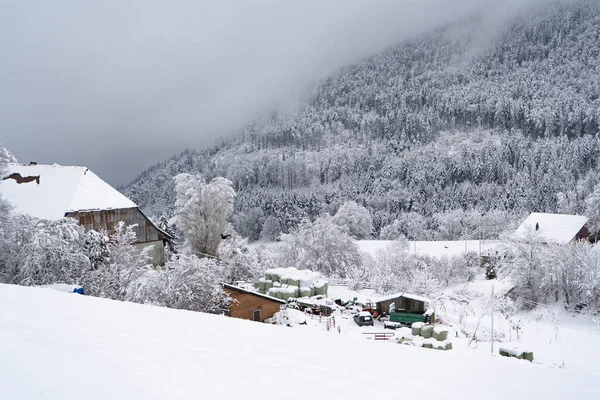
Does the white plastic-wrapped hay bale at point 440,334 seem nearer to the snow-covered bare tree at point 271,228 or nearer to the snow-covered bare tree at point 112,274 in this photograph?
the snow-covered bare tree at point 112,274

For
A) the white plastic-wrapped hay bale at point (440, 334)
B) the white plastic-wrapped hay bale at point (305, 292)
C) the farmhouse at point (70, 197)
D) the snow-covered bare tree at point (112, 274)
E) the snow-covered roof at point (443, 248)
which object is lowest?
the white plastic-wrapped hay bale at point (440, 334)

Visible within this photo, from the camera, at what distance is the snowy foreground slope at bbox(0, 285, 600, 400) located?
5.09 metres

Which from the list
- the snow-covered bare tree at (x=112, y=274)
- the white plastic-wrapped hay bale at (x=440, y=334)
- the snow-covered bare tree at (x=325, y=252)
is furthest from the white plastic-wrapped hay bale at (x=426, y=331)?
the snow-covered bare tree at (x=325, y=252)

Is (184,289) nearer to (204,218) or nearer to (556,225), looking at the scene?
(204,218)

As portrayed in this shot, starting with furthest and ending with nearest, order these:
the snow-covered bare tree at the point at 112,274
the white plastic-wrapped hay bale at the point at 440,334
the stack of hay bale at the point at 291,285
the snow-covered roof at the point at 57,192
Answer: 1. the stack of hay bale at the point at 291,285
2. the snow-covered roof at the point at 57,192
3. the white plastic-wrapped hay bale at the point at 440,334
4. the snow-covered bare tree at the point at 112,274

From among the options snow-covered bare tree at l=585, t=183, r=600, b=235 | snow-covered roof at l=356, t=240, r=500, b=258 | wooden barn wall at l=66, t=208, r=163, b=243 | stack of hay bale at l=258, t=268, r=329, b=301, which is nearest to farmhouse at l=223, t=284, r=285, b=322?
stack of hay bale at l=258, t=268, r=329, b=301

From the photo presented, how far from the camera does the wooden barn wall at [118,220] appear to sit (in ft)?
94.9

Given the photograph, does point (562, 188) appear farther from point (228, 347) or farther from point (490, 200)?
point (228, 347)

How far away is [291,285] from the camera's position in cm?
3098

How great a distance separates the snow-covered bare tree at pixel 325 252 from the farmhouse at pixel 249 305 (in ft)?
76.1

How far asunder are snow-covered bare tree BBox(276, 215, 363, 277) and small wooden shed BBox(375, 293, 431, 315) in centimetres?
1803

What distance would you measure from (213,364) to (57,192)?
2859cm

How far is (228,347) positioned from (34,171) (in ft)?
100

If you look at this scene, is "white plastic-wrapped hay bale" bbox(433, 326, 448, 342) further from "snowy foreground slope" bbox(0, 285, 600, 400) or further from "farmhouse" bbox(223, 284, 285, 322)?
"snowy foreground slope" bbox(0, 285, 600, 400)
